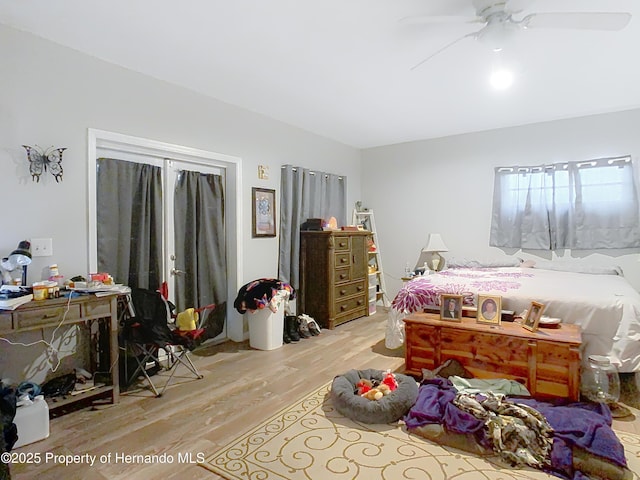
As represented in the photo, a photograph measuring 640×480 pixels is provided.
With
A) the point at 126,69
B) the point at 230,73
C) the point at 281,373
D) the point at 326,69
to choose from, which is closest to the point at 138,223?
the point at 126,69

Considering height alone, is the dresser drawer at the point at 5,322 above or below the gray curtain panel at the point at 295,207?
below

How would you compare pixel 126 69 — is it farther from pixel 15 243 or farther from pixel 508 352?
pixel 508 352

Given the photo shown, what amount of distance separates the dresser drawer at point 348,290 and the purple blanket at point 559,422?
6.94 ft

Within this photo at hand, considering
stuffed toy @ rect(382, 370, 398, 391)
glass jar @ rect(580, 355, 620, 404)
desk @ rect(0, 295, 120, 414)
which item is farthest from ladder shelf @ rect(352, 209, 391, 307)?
desk @ rect(0, 295, 120, 414)

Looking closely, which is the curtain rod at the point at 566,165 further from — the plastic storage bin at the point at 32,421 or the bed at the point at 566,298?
the plastic storage bin at the point at 32,421

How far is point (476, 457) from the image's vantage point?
2012 mm

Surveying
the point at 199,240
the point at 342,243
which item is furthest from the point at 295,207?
the point at 199,240

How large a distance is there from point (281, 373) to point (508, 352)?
1.76m

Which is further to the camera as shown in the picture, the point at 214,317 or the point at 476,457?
the point at 214,317

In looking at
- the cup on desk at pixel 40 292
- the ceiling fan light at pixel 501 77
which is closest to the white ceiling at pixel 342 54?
the ceiling fan light at pixel 501 77

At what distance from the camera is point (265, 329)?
3.78 m

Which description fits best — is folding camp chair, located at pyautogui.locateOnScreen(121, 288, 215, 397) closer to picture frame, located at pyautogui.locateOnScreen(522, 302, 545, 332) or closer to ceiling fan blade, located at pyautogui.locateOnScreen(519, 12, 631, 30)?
picture frame, located at pyautogui.locateOnScreen(522, 302, 545, 332)

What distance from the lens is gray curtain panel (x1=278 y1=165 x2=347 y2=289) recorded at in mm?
4539

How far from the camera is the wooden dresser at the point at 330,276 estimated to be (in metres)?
4.56
